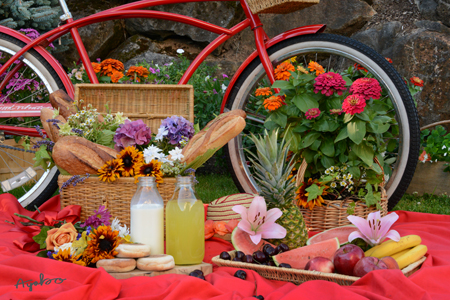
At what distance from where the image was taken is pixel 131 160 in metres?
1.79

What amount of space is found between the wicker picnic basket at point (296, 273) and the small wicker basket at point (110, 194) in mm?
474

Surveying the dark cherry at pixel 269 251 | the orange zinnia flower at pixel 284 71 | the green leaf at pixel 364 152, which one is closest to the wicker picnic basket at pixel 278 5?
the orange zinnia flower at pixel 284 71

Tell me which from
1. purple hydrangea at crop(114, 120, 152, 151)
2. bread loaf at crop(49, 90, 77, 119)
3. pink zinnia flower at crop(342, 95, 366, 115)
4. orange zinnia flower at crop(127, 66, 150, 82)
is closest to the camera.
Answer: purple hydrangea at crop(114, 120, 152, 151)

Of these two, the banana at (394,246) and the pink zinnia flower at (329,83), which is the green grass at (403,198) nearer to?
the pink zinnia flower at (329,83)

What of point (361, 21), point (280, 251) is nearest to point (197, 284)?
point (280, 251)

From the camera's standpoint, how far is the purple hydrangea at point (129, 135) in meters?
1.96

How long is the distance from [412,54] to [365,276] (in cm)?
344

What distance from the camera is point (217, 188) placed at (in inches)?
144

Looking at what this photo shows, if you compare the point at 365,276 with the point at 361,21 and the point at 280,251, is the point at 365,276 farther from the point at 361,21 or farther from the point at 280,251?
the point at 361,21

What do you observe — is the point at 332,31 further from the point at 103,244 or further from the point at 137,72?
A: the point at 103,244

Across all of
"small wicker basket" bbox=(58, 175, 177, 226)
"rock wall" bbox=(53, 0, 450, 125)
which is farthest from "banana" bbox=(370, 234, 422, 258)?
"rock wall" bbox=(53, 0, 450, 125)

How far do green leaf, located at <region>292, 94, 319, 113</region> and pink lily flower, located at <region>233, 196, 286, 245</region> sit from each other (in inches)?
31.7

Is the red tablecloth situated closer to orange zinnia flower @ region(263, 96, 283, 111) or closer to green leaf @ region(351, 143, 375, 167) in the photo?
green leaf @ region(351, 143, 375, 167)

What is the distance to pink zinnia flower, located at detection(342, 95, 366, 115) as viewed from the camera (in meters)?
2.06
